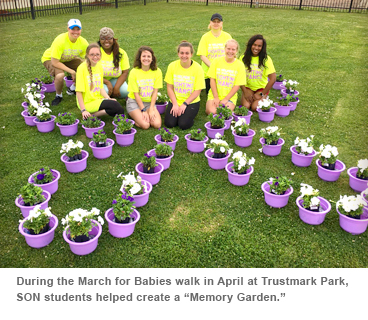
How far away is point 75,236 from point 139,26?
45.6 ft

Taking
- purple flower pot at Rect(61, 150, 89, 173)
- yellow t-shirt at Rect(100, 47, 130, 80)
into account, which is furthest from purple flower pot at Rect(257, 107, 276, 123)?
purple flower pot at Rect(61, 150, 89, 173)

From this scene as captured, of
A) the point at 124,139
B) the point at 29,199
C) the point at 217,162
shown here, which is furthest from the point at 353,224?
the point at 29,199

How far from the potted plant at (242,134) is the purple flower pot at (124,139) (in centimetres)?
164

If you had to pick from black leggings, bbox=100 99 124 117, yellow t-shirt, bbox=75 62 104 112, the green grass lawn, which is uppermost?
yellow t-shirt, bbox=75 62 104 112

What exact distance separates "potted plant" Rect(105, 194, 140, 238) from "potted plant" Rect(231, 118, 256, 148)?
7.73 ft

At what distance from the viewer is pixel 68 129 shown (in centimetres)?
528

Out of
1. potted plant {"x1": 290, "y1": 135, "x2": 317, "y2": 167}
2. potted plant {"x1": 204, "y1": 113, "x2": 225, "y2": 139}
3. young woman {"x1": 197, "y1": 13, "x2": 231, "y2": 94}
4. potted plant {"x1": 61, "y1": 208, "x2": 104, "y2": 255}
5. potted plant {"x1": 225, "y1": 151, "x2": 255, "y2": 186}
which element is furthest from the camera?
young woman {"x1": 197, "y1": 13, "x2": 231, "y2": 94}

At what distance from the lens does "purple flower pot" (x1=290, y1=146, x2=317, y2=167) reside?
178 inches

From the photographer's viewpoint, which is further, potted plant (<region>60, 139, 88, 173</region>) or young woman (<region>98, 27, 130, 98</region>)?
young woman (<region>98, 27, 130, 98</region>)

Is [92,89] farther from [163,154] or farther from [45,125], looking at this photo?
[163,154]

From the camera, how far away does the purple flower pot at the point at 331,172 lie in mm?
4186

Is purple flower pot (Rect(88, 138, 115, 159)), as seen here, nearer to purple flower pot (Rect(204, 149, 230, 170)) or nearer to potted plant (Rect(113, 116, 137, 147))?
potted plant (Rect(113, 116, 137, 147))

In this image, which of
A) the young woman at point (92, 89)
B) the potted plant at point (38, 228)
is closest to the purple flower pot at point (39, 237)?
the potted plant at point (38, 228)
